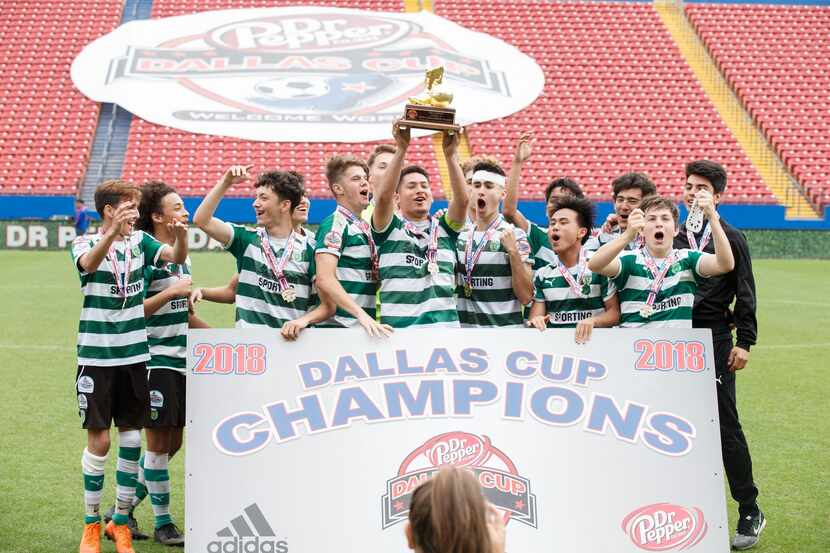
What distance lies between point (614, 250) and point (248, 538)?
212 cm

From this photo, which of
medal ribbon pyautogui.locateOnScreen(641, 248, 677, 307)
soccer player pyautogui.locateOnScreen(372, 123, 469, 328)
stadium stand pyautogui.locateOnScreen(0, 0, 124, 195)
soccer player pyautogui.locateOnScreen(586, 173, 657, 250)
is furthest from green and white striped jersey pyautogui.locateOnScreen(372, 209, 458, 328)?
stadium stand pyautogui.locateOnScreen(0, 0, 124, 195)

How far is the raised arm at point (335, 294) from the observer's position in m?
4.42

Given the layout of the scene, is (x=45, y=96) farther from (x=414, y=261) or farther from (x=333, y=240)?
(x=414, y=261)

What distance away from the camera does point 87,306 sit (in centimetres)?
486

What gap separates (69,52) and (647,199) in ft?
96.3

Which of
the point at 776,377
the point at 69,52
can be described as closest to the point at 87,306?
the point at 776,377

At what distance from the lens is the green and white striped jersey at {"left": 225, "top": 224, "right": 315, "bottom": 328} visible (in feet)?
16.3

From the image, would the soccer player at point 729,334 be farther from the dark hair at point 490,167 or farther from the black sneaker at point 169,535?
the black sneaker at point 169,535

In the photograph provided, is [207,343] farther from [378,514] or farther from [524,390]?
[524,390]

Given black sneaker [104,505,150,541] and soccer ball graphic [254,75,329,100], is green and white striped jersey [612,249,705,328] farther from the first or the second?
soccer ball graphic [254,75,329,100]

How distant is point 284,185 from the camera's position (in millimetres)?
5098

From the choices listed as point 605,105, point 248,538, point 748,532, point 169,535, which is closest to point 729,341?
point 748,532

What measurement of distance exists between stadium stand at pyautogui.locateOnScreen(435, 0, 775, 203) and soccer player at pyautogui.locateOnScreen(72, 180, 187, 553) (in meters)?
21.1

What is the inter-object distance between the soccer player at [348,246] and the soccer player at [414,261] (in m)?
0.08
